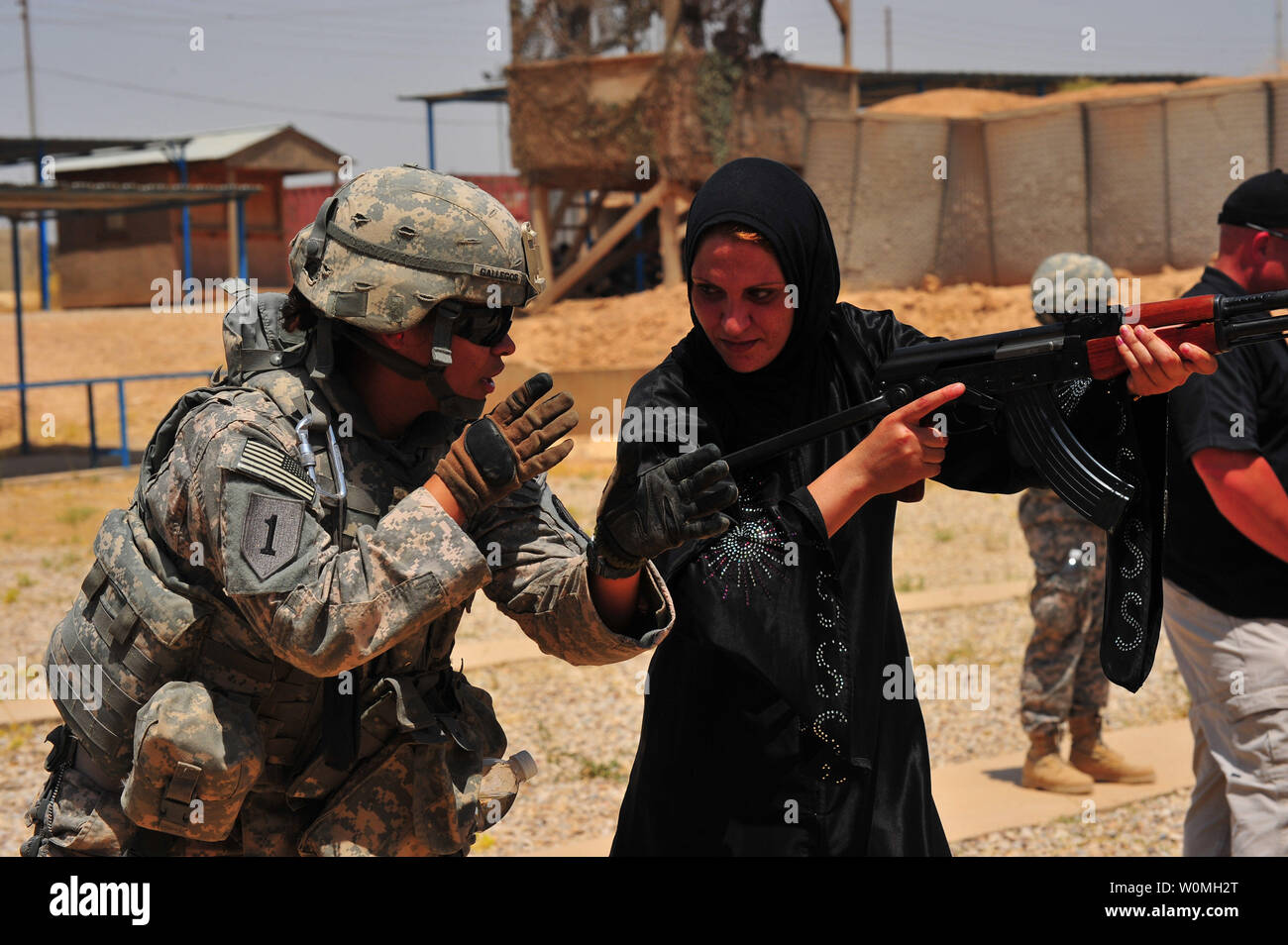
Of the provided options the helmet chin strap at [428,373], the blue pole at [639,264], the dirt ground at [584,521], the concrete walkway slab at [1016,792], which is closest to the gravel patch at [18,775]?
the dirt ground at [584,521]

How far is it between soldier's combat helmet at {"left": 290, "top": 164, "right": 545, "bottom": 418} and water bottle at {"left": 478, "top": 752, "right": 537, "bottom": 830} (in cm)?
79

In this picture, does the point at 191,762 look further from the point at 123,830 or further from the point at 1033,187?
the point at 1033,187

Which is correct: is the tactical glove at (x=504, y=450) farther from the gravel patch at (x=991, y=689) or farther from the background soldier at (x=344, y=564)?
the gravel patch at (x=991, y=689)

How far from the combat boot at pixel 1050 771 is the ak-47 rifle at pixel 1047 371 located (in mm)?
3165

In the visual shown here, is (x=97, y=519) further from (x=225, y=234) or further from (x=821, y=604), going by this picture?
(x=225, y=234)

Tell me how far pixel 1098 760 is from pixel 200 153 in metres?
27.7

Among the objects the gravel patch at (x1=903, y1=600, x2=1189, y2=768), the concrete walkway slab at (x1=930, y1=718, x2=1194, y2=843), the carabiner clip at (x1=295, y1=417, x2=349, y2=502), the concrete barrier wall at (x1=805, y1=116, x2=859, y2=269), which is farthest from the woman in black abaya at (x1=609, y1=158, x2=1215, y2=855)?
the concrete barrier wall at (x1=805, y1=116, x2=859, y2=269)

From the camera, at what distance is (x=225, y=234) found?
29328mm

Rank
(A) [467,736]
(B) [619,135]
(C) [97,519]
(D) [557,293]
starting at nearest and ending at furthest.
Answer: (A) [467,736] < (C) [97,519] < (B) [619,135] < (D) [557,293]

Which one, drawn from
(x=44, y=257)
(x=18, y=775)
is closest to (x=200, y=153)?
(x=44, y=257)

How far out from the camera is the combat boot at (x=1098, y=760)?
553 cm

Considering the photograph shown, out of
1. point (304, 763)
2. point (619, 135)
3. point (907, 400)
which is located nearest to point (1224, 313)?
point (907, 400)

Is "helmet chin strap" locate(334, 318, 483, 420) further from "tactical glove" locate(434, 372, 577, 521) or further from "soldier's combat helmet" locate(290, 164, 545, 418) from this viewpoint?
"tactical glove" locate(434, 372, 577, 521)

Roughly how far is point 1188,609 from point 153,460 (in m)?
2.75
